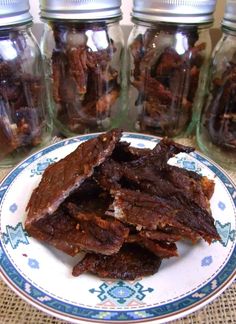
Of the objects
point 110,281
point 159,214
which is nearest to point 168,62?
point 159,214

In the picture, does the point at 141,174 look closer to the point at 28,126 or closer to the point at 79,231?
the point at 79,231

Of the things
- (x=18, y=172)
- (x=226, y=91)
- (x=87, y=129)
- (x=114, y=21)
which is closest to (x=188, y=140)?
(x=226, y=91)

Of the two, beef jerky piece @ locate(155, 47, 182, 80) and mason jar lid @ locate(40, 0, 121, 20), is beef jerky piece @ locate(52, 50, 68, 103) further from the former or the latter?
beef jerky piece @ locate(155, 47, 182, 80)

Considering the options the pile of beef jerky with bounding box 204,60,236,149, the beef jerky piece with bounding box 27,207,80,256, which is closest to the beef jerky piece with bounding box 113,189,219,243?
the beef jerky piece with bounding box 27,207,80,256

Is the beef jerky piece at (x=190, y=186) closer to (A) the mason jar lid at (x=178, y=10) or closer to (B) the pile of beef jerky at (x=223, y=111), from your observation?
(B) the pile of beef jerky at (x=223, y=111)

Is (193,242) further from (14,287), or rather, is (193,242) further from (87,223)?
(14,287)
